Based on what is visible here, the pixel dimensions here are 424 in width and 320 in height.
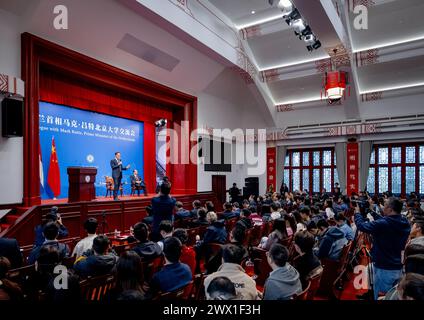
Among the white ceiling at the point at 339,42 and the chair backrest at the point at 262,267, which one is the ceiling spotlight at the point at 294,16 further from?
the chair backrest at the point at 262,267

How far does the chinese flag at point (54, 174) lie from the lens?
726 cm

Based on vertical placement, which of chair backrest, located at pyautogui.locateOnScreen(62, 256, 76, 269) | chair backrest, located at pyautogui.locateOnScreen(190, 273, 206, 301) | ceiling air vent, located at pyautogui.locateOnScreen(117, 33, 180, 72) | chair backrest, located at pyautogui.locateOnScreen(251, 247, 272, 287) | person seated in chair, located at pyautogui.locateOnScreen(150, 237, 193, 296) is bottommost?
chair backrest, located at pyautogui.locateOnScreen(251, 247, 272, 287)

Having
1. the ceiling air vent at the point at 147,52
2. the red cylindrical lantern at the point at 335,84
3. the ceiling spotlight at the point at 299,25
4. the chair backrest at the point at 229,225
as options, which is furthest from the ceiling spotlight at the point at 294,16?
the chair backrest at the point at 229,225

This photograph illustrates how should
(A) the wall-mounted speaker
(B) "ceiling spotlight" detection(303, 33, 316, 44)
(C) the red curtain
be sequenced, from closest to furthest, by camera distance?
(A) the wall-mounted speaker → (C) the red curtain → (B) "ceiling spotlight" detection(303, 33, 316, 44)

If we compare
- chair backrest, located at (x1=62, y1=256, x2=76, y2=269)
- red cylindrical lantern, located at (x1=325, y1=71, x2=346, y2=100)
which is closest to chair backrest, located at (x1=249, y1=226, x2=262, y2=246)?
chair backrest, located at (x1=62, y1=256, x2=76, y2=269)

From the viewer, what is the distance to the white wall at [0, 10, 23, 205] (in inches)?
213

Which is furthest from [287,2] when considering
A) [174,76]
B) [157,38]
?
[174,76]

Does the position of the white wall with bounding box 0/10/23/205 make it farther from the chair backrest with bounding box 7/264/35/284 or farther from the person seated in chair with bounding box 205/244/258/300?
the person seated in chair with bounding box 205/244/258/300

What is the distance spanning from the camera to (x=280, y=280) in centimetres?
196

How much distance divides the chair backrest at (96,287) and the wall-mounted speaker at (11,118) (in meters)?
4.40

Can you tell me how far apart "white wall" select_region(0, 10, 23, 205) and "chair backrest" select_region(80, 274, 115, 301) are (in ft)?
14.3
